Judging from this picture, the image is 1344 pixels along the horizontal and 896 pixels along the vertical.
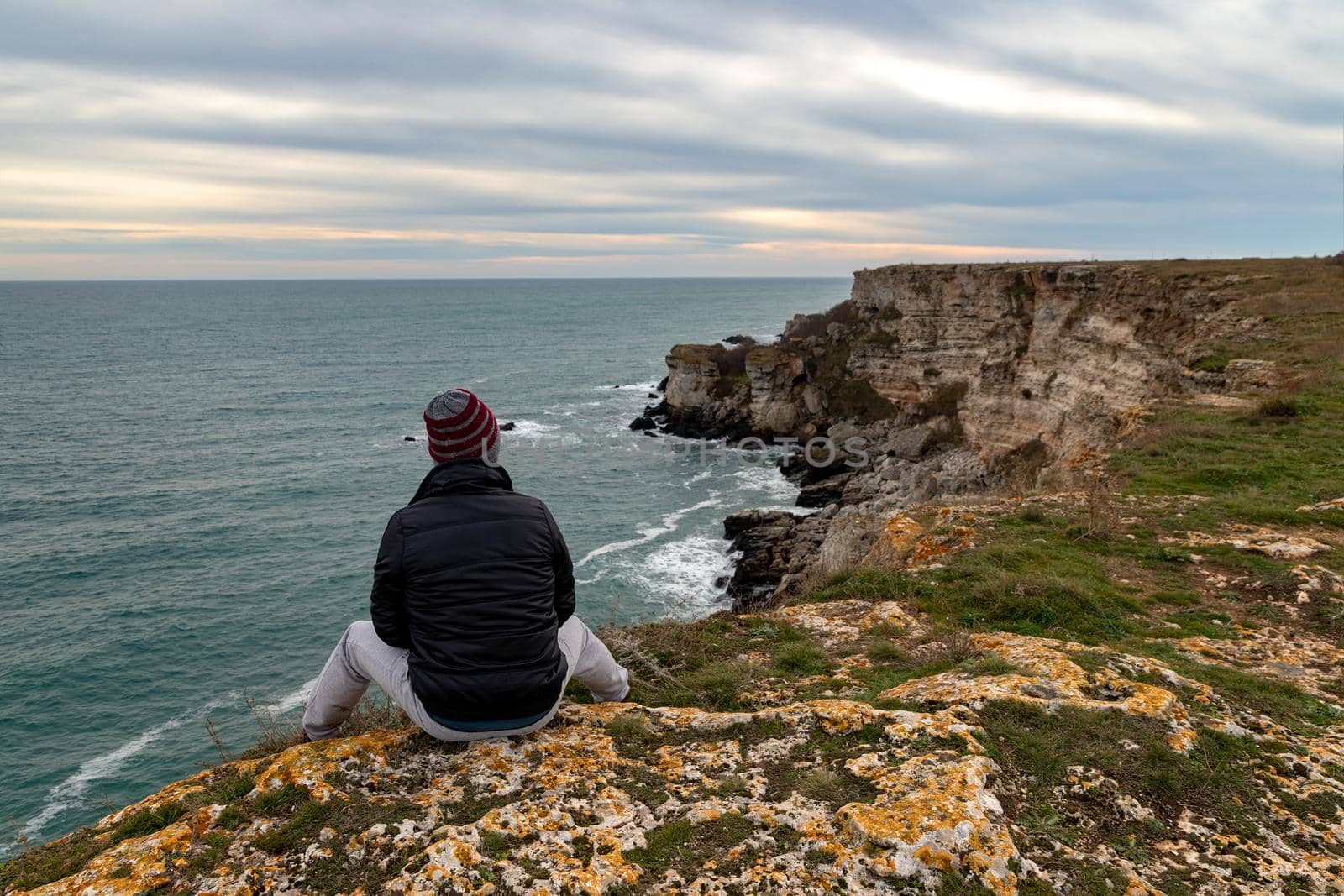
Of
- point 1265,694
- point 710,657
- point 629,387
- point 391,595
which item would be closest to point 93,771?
point 710,657

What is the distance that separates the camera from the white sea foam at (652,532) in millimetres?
32812

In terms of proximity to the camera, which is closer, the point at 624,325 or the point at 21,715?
the point at 21,715

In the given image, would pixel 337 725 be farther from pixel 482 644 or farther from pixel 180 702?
pixel 180 702

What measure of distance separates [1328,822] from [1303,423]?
1215 centimetres

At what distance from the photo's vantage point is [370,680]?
432 cm

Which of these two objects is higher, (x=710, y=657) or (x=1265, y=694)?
(x=1265, y=694)

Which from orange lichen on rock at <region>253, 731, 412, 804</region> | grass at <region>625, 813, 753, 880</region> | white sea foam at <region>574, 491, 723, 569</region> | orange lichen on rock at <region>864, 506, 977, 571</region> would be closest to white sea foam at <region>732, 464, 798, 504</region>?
white sea foam at <region>574, 491, 723, 569</region>

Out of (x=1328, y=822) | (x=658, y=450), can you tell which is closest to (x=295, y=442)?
(x=658, y=450)

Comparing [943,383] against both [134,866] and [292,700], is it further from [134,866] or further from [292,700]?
[134,866]

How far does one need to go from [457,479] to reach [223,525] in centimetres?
3712

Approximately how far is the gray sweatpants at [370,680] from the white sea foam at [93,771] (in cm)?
1824

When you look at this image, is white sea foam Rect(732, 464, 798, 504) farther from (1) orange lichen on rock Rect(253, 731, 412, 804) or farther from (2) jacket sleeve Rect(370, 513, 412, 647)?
(2) jacket sleeve Rect(370, 513, 412, 647)

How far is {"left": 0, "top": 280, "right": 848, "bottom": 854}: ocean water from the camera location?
20.7 meters

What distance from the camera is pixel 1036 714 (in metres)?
4.42
